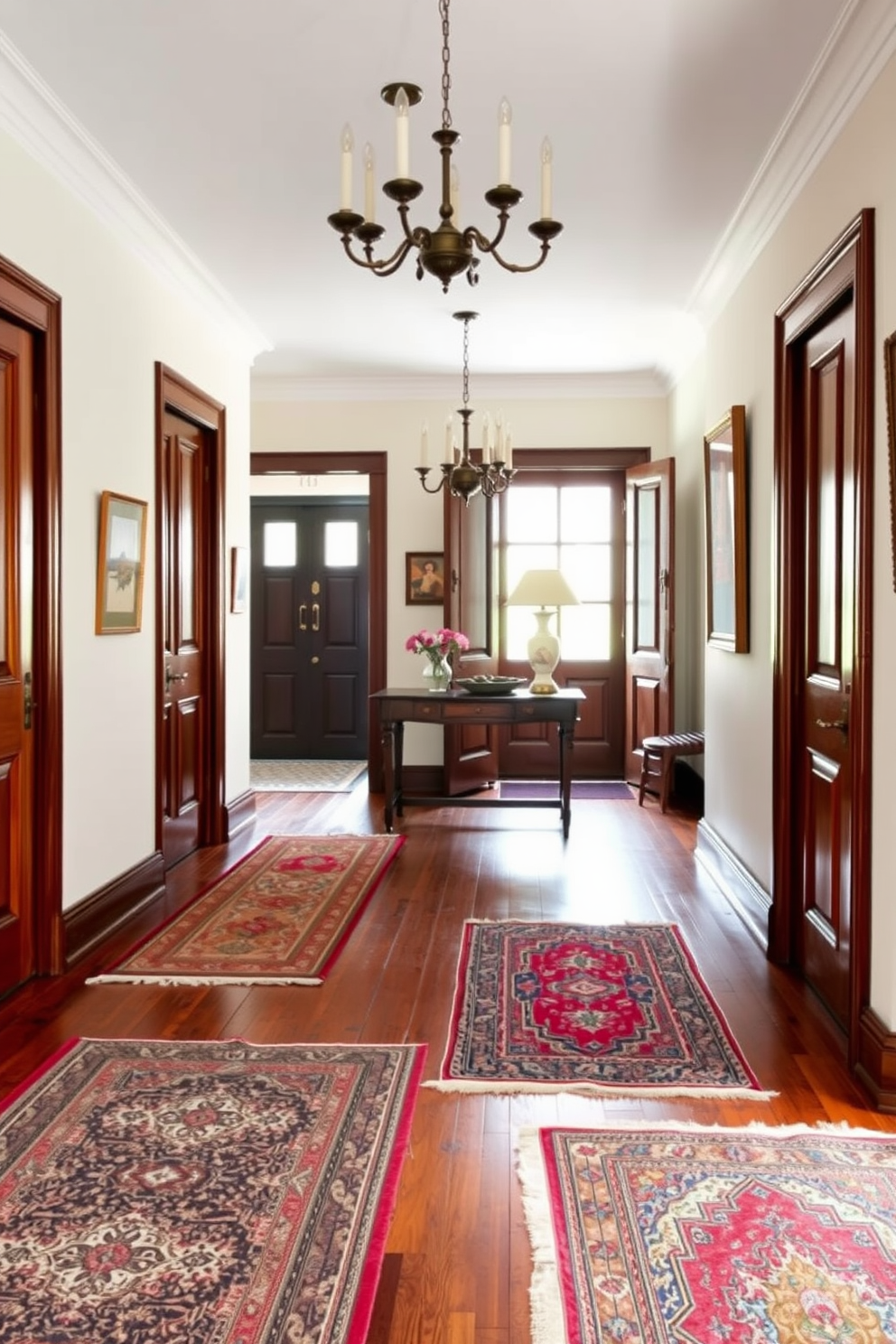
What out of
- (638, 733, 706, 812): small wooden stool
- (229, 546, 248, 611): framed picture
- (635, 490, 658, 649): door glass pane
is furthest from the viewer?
(635, 490, 658, 649): door glass pane

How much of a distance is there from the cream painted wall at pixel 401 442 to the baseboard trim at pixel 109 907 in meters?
3.12

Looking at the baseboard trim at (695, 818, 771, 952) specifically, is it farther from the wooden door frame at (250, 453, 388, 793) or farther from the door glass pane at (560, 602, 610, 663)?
the wooden door frame at (250, 453, 388, 793)

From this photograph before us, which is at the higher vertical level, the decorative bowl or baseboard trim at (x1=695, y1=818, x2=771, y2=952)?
the decorative bowl

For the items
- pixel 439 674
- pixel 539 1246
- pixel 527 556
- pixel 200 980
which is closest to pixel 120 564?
pixel 200 980

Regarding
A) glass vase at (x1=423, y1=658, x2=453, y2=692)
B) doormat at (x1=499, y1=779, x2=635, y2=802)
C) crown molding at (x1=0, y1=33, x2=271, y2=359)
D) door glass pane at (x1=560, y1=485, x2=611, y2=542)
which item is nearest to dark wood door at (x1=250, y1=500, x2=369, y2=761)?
doormat at (x1=499, y1=779, x2=635, y2=802)

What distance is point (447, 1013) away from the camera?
327cm

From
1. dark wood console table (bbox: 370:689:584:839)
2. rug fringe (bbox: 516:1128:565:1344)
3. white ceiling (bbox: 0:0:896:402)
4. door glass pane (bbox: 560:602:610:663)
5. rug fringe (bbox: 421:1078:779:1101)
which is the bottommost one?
rug fringe (bbox: 516:1128:565:1344)

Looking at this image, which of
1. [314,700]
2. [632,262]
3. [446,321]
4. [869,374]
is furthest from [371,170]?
[314,700]

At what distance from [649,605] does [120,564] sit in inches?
159

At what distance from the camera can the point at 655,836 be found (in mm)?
5910

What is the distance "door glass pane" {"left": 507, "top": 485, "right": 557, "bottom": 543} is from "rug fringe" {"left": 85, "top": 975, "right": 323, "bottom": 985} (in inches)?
189

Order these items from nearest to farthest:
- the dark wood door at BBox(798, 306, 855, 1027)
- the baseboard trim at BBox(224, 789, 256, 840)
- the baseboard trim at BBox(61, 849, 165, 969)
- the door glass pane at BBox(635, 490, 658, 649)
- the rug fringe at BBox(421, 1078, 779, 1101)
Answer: the rug fringe at BBox(421, 1078, 779, 1101) < the dark wood door at BBox(798, 306, 855, 1027) < the baseboard trim at BBox(61, 849, 165, 969) < the baseboard trim at BBox(224, 789, 256, 840) < the door glass pane at BBox(635, 490, 658, 649)

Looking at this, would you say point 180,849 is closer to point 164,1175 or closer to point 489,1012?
point 489,1012

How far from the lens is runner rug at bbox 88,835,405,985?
3.64 metres
